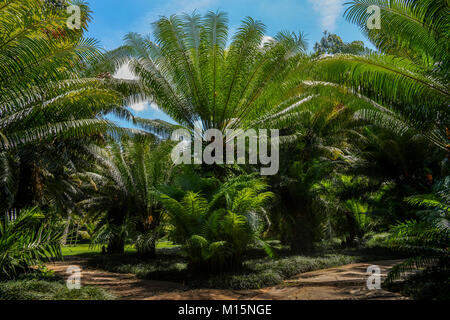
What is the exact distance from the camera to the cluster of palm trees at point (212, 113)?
5613mm

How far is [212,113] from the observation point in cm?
889

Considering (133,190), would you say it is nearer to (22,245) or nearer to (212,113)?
(212,113)

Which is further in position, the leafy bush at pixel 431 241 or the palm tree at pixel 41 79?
the palm tree at pixel 41 79

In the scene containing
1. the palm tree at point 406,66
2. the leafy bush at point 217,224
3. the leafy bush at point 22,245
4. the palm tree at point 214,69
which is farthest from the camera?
the palm tree at point 214,69

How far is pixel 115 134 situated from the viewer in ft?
23.7

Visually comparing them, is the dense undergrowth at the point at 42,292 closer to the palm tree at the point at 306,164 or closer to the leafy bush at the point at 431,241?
the leafy bush at the point at 431,241

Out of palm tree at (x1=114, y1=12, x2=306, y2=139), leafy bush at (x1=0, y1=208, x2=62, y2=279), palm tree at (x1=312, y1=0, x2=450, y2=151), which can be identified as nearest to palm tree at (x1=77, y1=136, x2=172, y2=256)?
palm tree at (x1=114, y1=12, x2=306, y2=139)

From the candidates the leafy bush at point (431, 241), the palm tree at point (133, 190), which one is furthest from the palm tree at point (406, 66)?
the palm tree at point (133, 190)

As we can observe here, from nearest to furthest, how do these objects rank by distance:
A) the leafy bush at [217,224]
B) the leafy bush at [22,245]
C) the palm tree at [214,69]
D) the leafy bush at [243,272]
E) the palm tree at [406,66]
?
1. the leafy bush at [22,245]
2. the palm tree at [406,66]
3. the leafy bush at [243,272]
4. the leafy bush at [217,224]
5. the palm tree at [214,69]

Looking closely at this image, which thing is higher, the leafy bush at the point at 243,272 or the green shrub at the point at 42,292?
the green shrub at the point at 42,292

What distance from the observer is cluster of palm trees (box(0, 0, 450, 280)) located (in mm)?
5613

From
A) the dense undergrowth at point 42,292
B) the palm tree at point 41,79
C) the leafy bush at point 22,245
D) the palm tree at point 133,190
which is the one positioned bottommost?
the dense undergrowth at point 42,292

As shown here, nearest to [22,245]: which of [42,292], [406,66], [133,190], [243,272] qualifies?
[42,292]

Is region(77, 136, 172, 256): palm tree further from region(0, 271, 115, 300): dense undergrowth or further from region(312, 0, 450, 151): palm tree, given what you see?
region(312, 0, 450, 151): palm tree
